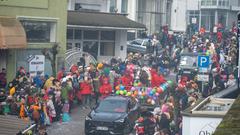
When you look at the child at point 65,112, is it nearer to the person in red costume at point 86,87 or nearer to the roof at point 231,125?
the person in red costume at point 86,87

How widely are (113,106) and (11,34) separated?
7846mm

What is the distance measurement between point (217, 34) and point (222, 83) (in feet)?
72.7

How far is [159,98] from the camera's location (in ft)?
86.9

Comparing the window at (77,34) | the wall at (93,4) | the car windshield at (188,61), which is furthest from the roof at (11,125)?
the wall at (93,4)

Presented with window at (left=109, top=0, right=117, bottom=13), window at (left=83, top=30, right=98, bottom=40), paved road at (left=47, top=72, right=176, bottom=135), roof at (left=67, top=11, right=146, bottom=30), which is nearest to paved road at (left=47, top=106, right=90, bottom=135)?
paved road at (left=47, top=72, right=176, bottom=135)

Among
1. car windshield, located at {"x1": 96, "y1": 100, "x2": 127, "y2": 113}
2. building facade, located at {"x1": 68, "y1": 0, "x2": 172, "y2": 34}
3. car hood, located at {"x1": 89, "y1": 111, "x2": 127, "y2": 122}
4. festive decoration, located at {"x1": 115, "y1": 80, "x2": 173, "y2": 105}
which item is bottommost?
car hood, located at {"x1": 89, "y1": 111, "x2": 127, "y2": 122}

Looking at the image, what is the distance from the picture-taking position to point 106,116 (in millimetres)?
22828

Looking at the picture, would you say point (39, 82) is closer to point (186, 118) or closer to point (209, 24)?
point (186, 118)

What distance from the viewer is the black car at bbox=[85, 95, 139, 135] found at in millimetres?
22453

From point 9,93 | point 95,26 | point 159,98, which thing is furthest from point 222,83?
point 95,26

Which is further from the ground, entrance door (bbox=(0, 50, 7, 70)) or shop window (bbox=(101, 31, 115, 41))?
shop window (bbox=(101, 31, 115, 41))

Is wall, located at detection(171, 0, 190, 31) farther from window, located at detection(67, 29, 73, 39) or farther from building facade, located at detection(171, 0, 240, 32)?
window, located at detection(67, 29, 73, 39)

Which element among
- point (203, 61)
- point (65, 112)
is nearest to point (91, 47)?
point (65, 112)

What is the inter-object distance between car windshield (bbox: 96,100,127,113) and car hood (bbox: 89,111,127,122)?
316mm
